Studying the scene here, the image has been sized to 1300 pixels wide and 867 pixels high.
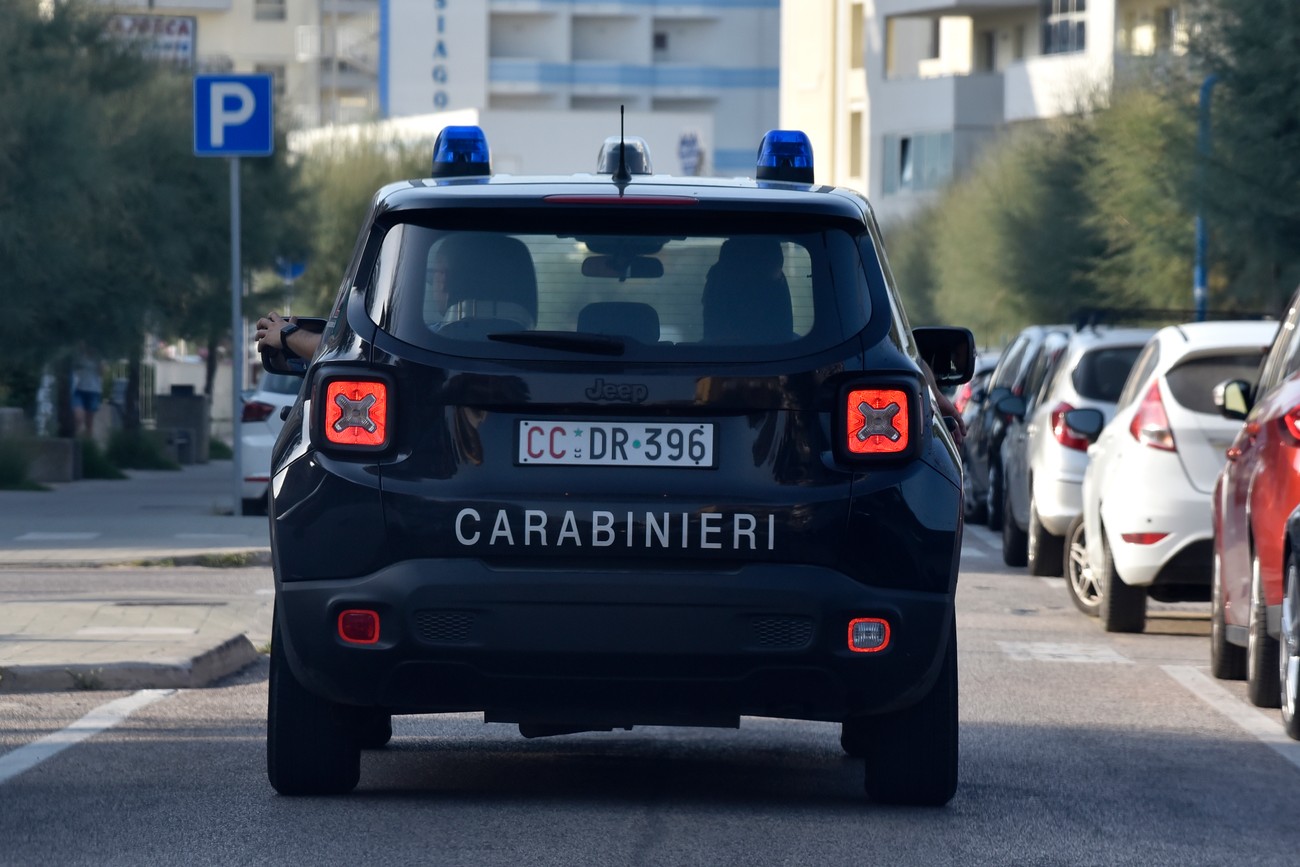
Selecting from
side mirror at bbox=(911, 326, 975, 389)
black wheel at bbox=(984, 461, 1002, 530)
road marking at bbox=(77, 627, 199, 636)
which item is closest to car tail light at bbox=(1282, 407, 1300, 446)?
side mirror at bbox=(911, 326, 975, 389)

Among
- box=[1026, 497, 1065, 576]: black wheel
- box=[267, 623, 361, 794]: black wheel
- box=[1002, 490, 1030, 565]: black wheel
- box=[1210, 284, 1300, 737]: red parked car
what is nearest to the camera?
box=[267, 623, 361, 794]: black wheel

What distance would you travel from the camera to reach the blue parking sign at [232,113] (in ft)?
66.1

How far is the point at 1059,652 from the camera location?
12633 millimetres

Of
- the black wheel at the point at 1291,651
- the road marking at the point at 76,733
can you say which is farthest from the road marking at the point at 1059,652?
the road marking at the point at 76,733

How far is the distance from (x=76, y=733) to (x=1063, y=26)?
64839mm

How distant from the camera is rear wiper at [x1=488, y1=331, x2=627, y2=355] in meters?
6.94

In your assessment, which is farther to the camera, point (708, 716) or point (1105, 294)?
point (1105, 294)

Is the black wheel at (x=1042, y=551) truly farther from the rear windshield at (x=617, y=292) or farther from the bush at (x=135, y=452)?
the bush at (x=135, y=452)

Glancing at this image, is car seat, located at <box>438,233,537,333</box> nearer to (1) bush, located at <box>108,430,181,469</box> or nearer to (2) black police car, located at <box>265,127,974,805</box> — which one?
(2) black police car, located at <box>265,127,974,805</box>

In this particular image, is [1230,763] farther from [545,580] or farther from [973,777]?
[545,580]

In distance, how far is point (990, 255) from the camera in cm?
5553

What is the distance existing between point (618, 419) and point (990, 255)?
49.3 metres

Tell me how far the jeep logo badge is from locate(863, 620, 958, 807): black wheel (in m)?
1.30

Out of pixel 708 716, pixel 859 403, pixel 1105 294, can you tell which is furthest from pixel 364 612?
pixel 1105 294
